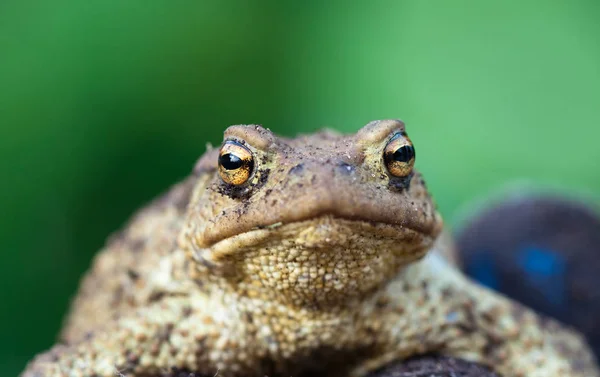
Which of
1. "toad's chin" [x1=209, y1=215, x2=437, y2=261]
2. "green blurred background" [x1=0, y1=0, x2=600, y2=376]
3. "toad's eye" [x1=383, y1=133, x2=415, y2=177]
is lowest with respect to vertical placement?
"toad's chin" [x1=209, y1=215, x2=437, y2=261]

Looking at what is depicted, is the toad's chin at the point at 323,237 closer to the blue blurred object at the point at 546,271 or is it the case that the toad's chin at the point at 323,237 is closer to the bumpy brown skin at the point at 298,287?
the bumpy brown skin at the point at 298,287

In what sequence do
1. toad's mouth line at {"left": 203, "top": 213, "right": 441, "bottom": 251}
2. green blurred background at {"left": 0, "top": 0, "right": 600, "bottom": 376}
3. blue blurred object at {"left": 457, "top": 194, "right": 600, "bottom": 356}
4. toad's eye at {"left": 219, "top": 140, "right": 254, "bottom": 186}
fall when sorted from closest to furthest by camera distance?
toad's mouth line at {"left": 203, "top": 213, "right": 441, "bottom": 251} < toad's eye at {"left": 219, "top": 140, "right": 254, "bottom": 186} < blue blurred object at {"left": 457, "top": 194, "right": 600, "bottom": 356} < green blurred background at {"left": 0, "top": 0, "right": 600, "bottom": 376}

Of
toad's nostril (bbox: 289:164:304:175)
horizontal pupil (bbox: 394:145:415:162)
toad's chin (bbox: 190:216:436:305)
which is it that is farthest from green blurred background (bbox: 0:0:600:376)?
toad's nostril (bbox: 289:164:304:175)

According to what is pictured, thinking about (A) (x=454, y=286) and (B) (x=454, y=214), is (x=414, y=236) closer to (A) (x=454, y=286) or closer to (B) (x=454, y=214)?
(A) (x=454, y=286)

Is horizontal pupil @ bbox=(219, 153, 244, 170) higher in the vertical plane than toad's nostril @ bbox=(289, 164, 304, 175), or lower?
higher

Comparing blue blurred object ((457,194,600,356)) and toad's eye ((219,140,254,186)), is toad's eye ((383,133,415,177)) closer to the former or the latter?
toad's eye ((219,140,254,186))

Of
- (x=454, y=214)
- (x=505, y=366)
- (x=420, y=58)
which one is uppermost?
(x=420, y=58)

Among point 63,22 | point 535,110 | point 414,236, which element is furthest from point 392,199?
point 535,110
